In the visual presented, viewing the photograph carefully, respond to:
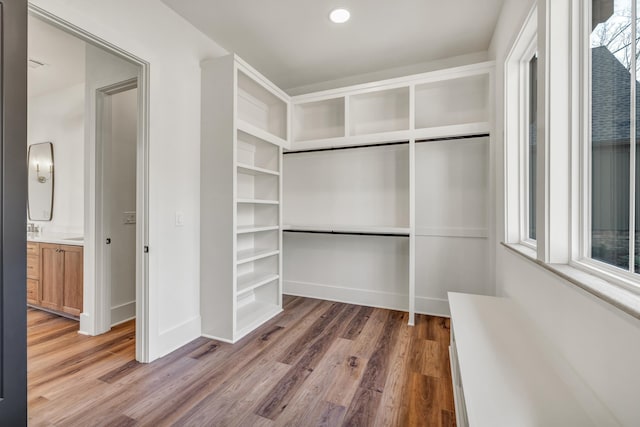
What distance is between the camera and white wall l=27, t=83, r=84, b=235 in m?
3.49

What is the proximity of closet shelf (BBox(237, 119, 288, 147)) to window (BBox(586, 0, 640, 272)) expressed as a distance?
2244 millimetres

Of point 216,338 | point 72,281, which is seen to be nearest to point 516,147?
point 216,338

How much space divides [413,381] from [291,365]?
A: 0.85 metres

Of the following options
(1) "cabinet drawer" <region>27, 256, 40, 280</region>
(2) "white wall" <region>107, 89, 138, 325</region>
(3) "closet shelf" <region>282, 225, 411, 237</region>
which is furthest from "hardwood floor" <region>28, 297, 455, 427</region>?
(3) "closet shelf" <region>282, 225, 411, 237</region>

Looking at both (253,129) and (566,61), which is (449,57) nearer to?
(566,61)

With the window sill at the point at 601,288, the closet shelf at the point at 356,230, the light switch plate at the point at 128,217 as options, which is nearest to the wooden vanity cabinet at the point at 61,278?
the light switch plate at the point at 128,217

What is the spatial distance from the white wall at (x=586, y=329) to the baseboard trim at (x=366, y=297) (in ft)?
3.67

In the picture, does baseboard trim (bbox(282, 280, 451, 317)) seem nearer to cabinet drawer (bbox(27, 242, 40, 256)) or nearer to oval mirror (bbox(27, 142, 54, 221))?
cabinet drawer (bbox(27, 242, 40, 256))

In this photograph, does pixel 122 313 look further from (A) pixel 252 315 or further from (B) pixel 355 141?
(B) pixel 355 141

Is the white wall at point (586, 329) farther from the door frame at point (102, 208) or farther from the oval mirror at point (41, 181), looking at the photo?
the oval mirror at point (41, 181)

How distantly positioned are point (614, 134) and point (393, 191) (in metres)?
2.17

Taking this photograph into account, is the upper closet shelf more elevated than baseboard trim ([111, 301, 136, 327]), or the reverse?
the upper closet shelf

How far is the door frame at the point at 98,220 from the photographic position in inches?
72.2

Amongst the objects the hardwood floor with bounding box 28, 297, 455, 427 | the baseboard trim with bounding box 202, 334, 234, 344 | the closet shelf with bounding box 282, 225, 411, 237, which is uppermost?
the closet shelf with bounding box 282, 225, 411, 237
